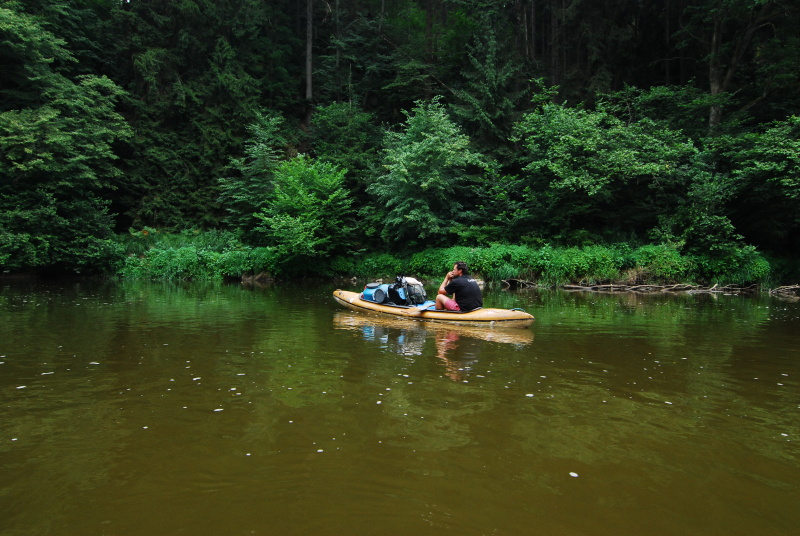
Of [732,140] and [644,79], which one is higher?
[644,79]

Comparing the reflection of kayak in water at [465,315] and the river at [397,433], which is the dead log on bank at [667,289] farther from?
the reflection of kayak in water at [465,315]

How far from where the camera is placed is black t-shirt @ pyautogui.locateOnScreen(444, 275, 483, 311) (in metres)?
10.3

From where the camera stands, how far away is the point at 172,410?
4859mm

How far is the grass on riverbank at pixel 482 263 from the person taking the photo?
1798 centimetres

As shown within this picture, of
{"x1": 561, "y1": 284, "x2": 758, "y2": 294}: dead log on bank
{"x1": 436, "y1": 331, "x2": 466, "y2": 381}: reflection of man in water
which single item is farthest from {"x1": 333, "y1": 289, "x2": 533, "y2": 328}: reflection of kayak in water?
{"x1": 561, "y1": 284, "x2": 758, "y2": 294}: dead log on bank

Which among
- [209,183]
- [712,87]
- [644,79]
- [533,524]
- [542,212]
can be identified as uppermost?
[644,79]

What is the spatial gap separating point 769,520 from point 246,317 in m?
9.78

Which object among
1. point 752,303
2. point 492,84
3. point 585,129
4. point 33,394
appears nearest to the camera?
point 33,394

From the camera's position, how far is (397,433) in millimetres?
4301

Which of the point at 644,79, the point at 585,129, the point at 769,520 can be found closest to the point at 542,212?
the point at 585,129

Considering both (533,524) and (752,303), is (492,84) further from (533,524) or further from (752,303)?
(533,524)

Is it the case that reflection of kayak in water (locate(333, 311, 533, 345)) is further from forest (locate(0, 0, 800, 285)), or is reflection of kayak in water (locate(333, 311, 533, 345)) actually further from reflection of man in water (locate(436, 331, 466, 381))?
forest (locate(0, 0, 800, 285))

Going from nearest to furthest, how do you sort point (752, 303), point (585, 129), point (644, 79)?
point (752, 303) < point (585, 129) < point (644, 79)

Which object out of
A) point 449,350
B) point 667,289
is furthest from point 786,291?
point 449,350
